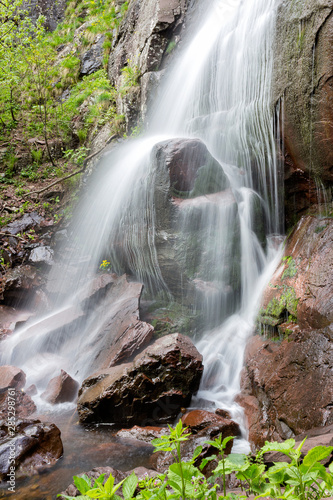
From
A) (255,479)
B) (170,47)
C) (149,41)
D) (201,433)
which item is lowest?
(201,433)

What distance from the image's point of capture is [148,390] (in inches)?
174

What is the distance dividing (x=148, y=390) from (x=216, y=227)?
9.69ft

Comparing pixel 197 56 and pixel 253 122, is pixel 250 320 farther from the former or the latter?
pixel 197 56

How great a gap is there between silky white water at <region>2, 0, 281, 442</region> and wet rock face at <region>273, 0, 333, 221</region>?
35 centimetres

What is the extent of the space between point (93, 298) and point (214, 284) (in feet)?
8.21

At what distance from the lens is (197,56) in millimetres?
8508

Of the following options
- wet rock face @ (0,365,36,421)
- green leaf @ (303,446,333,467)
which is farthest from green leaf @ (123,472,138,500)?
wet rock face @ (0,365,36,421)

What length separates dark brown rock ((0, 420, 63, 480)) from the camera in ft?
10.8

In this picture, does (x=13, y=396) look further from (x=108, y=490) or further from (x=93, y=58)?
(x=93, y=58)

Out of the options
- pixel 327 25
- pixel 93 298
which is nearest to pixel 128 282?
pixel 93 298

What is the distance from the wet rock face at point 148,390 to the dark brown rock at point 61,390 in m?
0.54

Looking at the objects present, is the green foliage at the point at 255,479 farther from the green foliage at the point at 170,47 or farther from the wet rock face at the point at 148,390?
the green foliage at the point at 170,47

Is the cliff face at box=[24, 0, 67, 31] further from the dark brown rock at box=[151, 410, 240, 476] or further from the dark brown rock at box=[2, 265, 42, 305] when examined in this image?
the dark brown rock at box=[151, 410, 240, 476]

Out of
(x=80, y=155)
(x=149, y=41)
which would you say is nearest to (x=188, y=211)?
(x=80, y=155)
